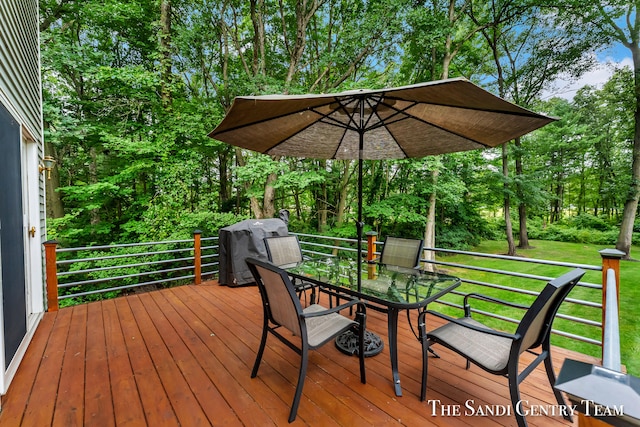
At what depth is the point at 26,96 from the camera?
2977 mm

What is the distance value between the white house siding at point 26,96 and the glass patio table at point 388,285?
231 centimetres

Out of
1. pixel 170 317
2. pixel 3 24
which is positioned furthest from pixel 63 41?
pixel 170 317

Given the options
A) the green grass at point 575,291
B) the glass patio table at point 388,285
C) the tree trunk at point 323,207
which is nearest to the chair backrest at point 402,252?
the glass patio table at point 388,285

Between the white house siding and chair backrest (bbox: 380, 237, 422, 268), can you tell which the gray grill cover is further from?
the white house siding

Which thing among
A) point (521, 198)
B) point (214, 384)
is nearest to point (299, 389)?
point (214, 384)

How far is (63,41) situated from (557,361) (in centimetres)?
965

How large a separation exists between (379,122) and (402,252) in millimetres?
1498

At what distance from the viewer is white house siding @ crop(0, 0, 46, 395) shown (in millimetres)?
2254

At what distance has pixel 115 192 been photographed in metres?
6.98

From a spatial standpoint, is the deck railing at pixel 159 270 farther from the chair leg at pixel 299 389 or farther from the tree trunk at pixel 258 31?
the tree trunk at pixel 258 31

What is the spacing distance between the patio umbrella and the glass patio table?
0.88 ft

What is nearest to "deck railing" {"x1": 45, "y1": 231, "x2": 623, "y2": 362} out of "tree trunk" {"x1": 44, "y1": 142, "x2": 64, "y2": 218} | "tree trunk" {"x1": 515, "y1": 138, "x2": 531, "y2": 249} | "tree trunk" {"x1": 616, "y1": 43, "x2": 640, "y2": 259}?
"tree trunk" {"x1": 44, "y1": 142, "x2": 64, "y2": 218}

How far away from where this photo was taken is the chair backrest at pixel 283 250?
10.6 feet

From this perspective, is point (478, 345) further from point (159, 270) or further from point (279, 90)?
point (159, 270)
